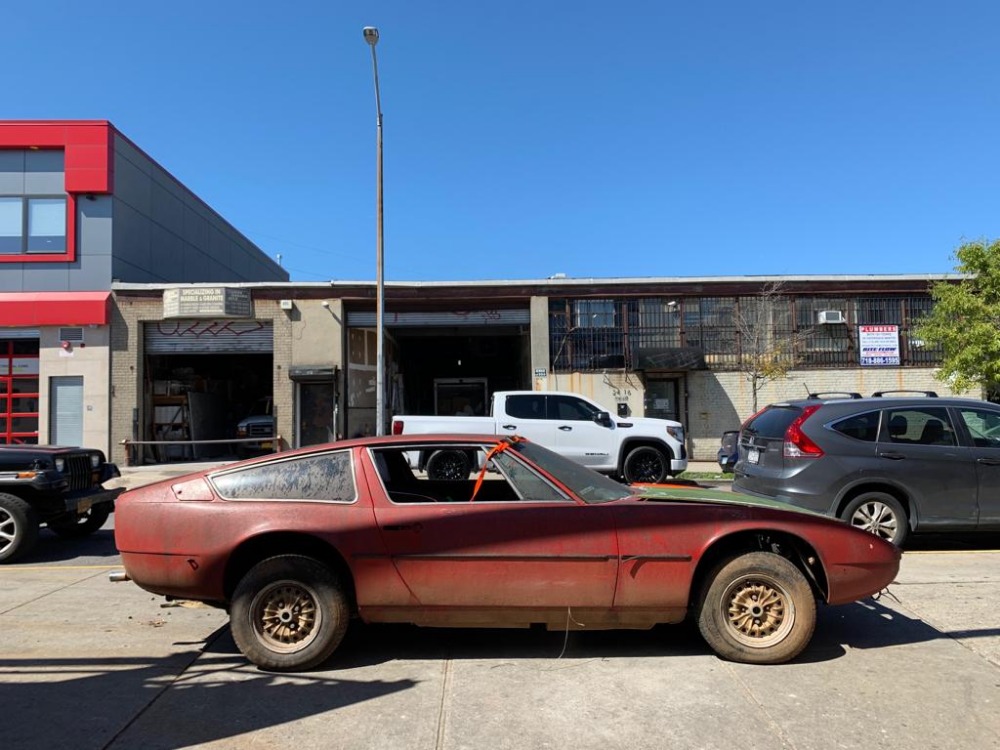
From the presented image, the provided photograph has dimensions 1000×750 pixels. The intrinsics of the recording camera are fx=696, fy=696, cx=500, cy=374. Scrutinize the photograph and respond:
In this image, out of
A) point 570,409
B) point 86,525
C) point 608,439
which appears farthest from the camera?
point 570,409

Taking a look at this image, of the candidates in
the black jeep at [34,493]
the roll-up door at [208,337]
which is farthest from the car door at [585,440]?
the roll-up door at [208,337]

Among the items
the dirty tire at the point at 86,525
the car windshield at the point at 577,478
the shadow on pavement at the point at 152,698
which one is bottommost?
the shadow on pavement at the point at 152,698

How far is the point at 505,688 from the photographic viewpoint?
4066 millimetres

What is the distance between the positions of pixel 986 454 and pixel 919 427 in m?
0.71

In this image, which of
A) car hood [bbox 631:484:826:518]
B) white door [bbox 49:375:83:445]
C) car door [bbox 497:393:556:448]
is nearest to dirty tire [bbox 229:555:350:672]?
car hood [bbox 631:484:826:518]

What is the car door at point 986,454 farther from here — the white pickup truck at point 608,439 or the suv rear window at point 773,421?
the white pickup truck at point 608,439

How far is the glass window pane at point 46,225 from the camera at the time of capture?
63.9 feet

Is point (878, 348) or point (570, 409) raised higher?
point (878, 348)

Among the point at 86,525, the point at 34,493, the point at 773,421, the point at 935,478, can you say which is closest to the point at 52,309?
the point at 86,525

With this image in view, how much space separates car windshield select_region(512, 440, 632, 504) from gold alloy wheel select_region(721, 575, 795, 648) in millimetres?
937

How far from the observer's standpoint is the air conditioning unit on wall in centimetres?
1966

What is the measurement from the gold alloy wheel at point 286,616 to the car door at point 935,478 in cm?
592

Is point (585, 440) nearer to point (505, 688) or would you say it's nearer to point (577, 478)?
point (577, 478)

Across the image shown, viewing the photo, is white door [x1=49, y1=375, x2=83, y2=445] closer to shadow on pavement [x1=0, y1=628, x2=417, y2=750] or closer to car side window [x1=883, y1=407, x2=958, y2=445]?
shadow on pavement [x1=0, y1=628, x2=417, y2=750]
